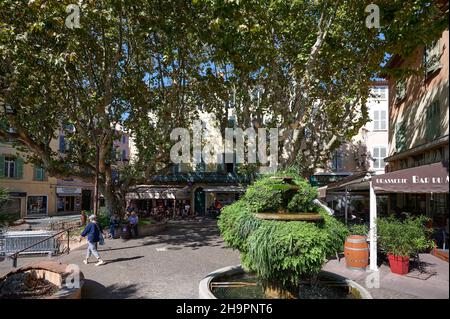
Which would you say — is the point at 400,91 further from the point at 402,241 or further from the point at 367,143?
the point at 367,143

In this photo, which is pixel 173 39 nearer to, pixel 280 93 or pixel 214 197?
pixel 280 93

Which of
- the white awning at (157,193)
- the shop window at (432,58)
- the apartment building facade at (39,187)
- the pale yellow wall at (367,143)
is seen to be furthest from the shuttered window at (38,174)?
the shop window at (432,58)

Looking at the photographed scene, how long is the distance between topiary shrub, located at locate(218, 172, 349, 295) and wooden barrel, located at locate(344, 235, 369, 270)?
3.17 meters

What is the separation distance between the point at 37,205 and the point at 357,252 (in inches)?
1208

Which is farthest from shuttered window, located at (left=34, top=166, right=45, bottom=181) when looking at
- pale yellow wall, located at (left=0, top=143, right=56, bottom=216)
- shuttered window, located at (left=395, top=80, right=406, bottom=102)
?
shuttered window, located at (left=395, top=80, right=406, bottom=102)

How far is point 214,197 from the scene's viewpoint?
2895 centimetres

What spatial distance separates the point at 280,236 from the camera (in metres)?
5.06

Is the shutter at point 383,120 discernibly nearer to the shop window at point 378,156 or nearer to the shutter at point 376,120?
the shutter at point 376,120

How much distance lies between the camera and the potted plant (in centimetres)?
793

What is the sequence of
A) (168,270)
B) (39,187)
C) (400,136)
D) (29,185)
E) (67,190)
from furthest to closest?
(67,190)
(39,187)
(29,185)
(400,136)
(168,270)

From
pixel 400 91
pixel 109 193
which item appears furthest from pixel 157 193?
pixel 400 91

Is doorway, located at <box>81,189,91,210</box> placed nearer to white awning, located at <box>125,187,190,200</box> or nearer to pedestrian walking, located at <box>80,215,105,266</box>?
white awning, located at <box>125,187,190,200</box>

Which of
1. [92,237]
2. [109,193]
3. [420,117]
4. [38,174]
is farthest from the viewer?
[38,174]

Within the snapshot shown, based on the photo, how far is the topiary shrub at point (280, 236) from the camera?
16.6 feet
